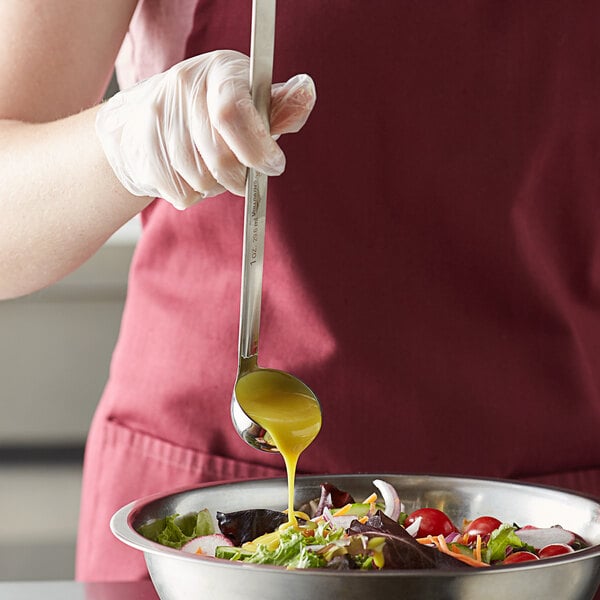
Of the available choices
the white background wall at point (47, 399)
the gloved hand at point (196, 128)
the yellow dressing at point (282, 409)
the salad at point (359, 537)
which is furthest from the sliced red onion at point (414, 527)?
the white background wall at point (47, 399)

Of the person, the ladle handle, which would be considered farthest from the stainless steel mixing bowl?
the person

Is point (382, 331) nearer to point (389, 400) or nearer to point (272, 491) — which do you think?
point (389, 400)

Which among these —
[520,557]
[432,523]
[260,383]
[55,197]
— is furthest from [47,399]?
[520,557]

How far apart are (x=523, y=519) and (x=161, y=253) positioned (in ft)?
1.85

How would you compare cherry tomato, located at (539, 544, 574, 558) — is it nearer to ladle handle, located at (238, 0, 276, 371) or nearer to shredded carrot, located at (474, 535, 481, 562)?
shredded carrot, located at (474, 535, 481, 562)

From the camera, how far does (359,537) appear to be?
742mm

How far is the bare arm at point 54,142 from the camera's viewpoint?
1059 millimetres

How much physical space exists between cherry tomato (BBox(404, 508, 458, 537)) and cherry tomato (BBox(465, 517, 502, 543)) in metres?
0.02

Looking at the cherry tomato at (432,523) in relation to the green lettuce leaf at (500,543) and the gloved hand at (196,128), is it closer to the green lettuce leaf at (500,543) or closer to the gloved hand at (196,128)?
the green lettuce leaf at (500,543)

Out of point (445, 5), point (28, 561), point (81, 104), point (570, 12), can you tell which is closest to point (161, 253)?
point (81, 104)

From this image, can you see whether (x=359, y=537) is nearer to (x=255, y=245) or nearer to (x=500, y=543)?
(x=500, y=543)

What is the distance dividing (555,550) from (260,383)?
286 millimetres

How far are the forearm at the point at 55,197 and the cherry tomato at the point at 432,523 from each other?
1.34 ft

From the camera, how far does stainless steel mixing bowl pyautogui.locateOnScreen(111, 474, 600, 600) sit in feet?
2.18
